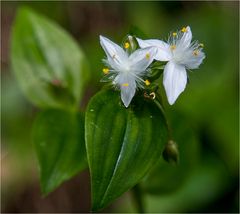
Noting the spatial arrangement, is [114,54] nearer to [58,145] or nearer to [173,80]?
[173,80]

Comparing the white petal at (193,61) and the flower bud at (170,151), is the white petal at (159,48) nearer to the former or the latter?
the white petal at (193,61)

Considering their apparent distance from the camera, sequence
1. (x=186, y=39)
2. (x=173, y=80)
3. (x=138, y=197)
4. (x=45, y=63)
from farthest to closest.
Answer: (x=45, y=63)
(x=138, y=197)
(x=186, y=39)
(x=173, y=80)

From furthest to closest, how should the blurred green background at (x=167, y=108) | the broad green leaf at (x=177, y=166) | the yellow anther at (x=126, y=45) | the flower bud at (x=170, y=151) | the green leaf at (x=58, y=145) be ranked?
the blurred green background at (x=167, y=108) < the broad green leaf at (x=177, y=166) < the green leaf at (x=58, y=145) < the flower bud at (x=170, y=151) < the yellow anther at (x=126, y=45)

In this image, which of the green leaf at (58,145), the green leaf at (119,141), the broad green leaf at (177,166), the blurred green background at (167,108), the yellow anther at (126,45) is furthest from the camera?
the blurred green background at (167,108)

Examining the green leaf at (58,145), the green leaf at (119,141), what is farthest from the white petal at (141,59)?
the green leaf at (58,145)

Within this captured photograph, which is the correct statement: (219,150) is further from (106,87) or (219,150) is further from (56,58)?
(106,87)

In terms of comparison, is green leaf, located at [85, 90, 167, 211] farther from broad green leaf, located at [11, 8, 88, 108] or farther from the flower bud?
broad green leaf, located at [11, 8, 88, 108]

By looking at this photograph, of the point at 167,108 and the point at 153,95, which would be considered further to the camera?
the point at 167,108

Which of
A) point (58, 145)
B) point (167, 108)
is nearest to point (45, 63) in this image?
point (58, 145)
